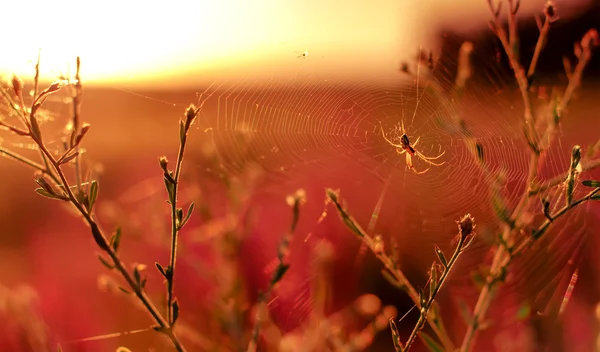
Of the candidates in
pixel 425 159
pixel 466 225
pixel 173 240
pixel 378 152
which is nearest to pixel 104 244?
pixel 173 240

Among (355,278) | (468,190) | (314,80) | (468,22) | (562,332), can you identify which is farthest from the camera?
(468,22)

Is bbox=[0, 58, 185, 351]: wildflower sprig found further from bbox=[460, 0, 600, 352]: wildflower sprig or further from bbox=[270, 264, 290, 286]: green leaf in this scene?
bbox=[460, 0, 600, 352]: wildflower sprig

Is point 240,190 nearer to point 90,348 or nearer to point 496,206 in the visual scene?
point 496,206

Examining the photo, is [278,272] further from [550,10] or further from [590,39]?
[590,39]

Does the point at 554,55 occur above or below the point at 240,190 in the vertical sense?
below

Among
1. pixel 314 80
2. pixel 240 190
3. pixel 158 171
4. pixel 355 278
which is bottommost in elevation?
pixel 355 278

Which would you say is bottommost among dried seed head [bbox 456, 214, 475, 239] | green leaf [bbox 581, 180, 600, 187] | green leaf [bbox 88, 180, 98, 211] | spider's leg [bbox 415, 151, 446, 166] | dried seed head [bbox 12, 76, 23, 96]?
spider's leg [bbox 415, 151, 446, 166]

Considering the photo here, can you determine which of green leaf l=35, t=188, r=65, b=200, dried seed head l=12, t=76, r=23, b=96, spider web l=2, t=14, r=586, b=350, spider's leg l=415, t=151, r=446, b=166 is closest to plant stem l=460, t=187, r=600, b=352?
spider web l=2, t=14, r=586, b=350

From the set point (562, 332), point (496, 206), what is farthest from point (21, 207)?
point (496, 206)

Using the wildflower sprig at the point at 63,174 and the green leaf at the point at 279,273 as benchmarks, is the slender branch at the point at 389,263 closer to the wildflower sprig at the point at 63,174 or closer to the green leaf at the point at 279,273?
the green leaf at the point at 279,273

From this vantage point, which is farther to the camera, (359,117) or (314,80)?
(359,117)

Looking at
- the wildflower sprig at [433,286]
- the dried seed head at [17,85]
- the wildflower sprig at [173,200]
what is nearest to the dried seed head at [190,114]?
the wildflower sprig at [173,200]
